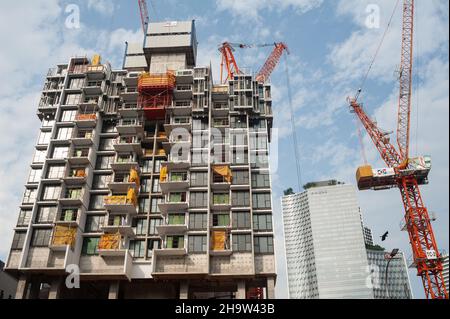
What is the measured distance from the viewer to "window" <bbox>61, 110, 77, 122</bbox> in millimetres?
85375

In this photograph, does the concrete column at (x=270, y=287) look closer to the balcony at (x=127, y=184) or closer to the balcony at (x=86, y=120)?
the balcony at (x=127, y=184)

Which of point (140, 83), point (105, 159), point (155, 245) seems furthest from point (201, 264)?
point (140, 83)

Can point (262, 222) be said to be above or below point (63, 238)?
above

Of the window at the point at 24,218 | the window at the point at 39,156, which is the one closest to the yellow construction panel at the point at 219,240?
the window at the point at 24,218

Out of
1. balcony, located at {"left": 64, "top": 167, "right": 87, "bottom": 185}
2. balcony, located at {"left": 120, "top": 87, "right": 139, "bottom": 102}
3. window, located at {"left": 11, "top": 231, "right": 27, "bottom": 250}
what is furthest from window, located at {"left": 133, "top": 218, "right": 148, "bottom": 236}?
balcony, located at {"left": 120, "top": 87, "right": 139, "bottom": 102}

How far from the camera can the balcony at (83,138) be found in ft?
268

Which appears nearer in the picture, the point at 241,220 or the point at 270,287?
the point at 270,287

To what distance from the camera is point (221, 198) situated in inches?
3061

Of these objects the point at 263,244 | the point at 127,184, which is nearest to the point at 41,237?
the point at 127,184

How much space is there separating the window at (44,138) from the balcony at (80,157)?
6.36 meters

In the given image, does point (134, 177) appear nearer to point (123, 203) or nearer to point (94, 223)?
point (123, 203)

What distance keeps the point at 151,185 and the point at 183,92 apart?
2117 cm
